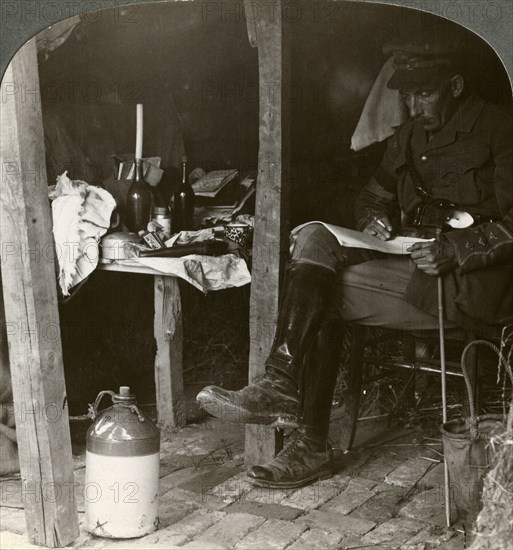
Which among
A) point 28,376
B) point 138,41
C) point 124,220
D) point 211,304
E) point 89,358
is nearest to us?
point 28,376

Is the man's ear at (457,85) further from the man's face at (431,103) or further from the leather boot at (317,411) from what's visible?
the leather boot at (317,411)

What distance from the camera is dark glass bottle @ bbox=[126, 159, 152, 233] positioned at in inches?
218

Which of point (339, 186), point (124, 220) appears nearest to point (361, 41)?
point (339, 186)

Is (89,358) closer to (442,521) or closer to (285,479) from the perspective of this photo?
(285,479)

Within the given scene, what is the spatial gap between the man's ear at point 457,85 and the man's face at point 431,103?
0.06 feet

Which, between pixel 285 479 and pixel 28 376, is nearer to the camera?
pixel 28 376

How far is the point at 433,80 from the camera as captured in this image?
4.77 meters

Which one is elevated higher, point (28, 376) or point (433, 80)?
point (433, 80)

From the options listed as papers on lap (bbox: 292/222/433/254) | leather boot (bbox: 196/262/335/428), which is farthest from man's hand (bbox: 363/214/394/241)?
leather boot (bbox: 196/262/335/428)

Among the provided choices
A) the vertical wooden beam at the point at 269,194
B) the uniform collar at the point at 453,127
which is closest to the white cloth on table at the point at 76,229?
the vertical wooden beam at the point at 269,194

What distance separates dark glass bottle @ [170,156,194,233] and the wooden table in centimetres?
47

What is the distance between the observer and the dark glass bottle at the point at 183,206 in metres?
5.86

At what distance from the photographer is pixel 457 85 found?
190 inches

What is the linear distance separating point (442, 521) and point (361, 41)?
11.8ft
